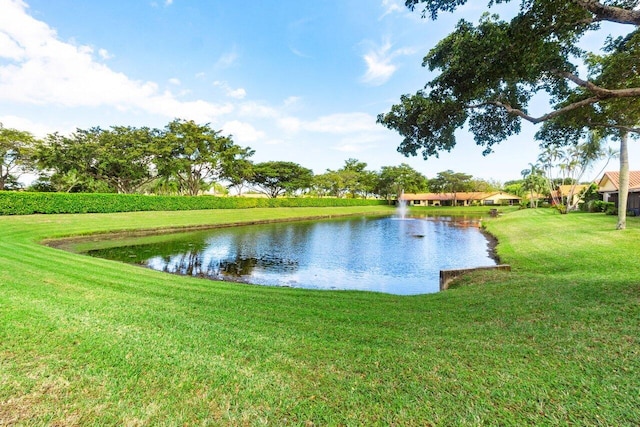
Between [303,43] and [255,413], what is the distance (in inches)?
706

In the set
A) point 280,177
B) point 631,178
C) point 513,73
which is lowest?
point 631,178

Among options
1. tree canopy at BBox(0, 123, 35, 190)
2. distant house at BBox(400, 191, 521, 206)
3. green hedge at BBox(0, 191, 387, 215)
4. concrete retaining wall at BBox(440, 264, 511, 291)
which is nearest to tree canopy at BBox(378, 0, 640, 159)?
concrete retaining wall at BBox(440, 264, 511, 291)

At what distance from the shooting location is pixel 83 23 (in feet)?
40.7

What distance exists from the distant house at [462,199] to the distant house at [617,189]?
3524 centimetres

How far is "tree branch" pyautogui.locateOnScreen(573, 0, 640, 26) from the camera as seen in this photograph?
399cm

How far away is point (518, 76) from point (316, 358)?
20.5 ft

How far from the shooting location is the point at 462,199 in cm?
Answer: 7588

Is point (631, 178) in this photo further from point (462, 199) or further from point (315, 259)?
point (462, 199)

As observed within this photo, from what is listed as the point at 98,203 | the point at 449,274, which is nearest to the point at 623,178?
the point at 449,274

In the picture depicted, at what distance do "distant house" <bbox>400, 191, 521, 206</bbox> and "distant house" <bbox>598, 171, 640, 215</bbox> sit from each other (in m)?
35.2

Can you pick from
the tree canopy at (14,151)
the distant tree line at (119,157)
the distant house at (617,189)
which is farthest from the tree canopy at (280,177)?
the distant house at (617,189)

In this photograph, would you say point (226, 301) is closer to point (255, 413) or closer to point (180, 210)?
point (255, 413)

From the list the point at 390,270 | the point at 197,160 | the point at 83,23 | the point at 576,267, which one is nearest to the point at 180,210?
the point at 197,160

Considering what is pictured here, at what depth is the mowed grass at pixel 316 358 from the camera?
1984 millimetres
